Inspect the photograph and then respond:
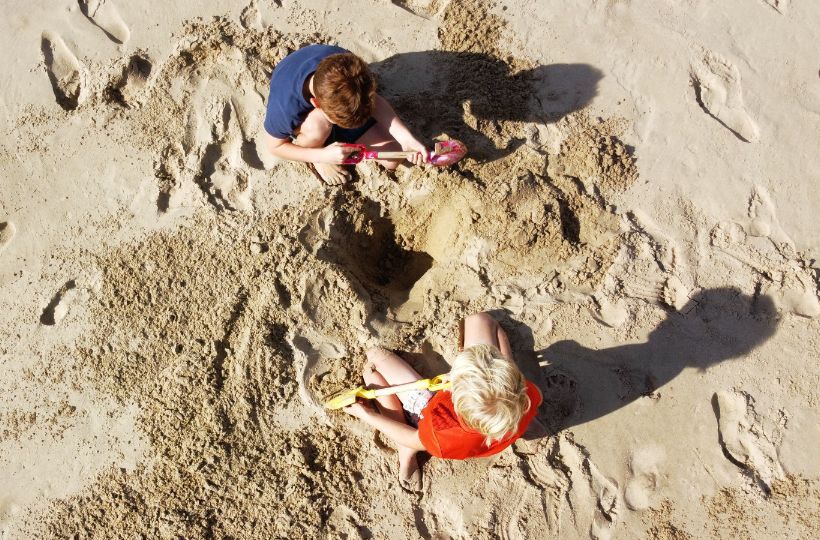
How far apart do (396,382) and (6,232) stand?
234 centimetres

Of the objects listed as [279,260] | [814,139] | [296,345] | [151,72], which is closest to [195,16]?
[151,72]

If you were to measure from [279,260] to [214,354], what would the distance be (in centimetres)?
58

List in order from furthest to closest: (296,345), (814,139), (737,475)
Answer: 1. (814,139)
2. (296,345)
3. (737,475)

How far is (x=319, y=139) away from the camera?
2.93 m

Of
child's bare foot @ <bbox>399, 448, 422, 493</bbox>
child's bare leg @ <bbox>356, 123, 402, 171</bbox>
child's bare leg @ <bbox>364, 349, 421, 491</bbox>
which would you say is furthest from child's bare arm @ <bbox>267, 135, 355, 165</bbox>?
child's bare foot @ <bbox>399, 448, 422, 493</bbox>

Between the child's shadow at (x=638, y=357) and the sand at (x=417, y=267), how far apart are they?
0.01 m

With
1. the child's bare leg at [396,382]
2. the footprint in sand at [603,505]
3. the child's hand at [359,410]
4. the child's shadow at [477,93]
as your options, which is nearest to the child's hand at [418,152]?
the child's shadow at [477,93]

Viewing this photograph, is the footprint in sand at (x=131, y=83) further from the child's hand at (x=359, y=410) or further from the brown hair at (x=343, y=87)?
the child's hand at (x=359, y=410)

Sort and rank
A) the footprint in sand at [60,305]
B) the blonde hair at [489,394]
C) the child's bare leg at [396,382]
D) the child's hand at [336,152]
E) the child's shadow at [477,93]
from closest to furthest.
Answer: the blonde hair at [489,394] < the child's bare leg at [396,382] < the child's hand at [336,152] < the footprint in sand at [60,305] < the child's shadow at [477,93]

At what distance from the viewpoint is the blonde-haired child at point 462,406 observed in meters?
2.19

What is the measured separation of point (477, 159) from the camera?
313cm

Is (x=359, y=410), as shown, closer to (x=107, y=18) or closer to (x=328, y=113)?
(x=328, y=113)

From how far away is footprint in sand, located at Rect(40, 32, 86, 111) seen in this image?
3348mm

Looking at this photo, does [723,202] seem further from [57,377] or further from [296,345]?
[57,377]
